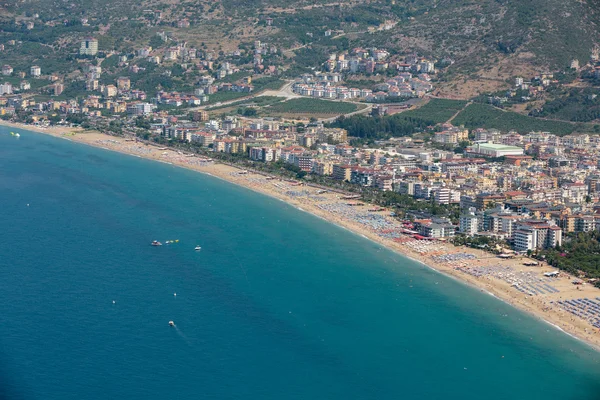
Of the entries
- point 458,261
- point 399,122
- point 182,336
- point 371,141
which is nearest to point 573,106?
point 399,122

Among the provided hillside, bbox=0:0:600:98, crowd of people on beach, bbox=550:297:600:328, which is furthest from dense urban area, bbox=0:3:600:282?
crowd of people on beach, bbox=550:297:600:328

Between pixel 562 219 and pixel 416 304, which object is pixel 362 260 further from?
pixel 562 219

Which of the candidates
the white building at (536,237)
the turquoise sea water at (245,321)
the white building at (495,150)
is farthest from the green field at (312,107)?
the white building at (536,237)

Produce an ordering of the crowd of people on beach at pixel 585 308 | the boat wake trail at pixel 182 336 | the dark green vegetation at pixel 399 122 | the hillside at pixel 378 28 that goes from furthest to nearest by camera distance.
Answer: the hillside at pixel 378 28 → the dark green vegetation at pixel 399 122 → the crowd of people on beach at pixel 585 308 → the boat wake trail at pixel 182 336

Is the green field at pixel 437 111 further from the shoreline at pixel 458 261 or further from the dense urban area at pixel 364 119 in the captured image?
the shoreline at pixel 458 261

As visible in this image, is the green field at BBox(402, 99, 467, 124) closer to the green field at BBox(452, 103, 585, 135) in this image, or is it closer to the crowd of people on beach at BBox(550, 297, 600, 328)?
the green field at BBox(452, 103, 585, 135)

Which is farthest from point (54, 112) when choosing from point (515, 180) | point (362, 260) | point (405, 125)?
point (362, 260)
